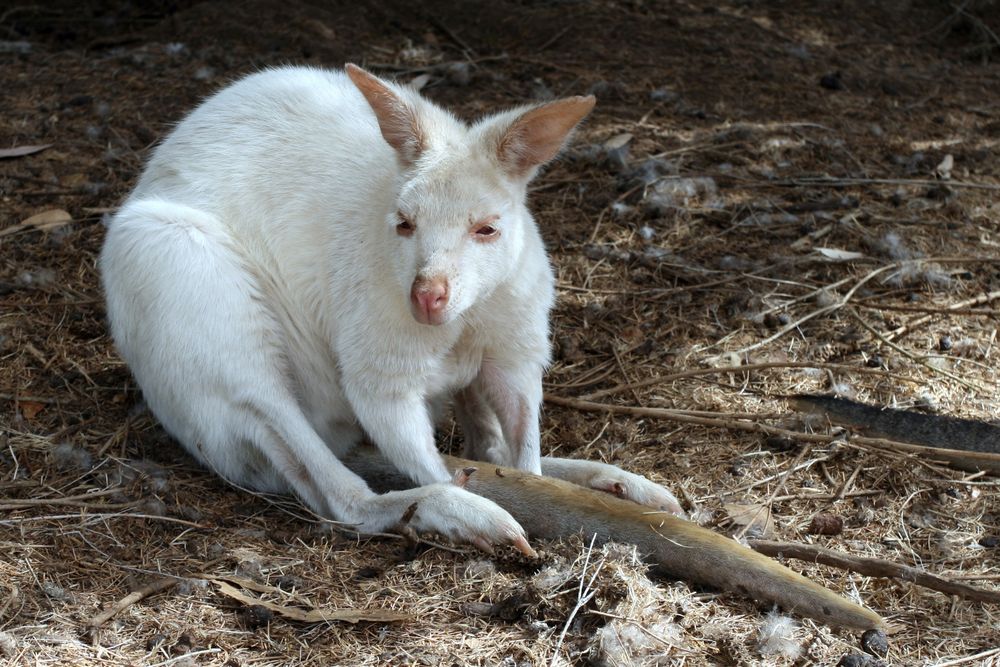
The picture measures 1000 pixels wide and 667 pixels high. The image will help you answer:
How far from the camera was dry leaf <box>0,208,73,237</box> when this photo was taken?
4945 millimetres

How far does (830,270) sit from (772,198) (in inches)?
25.2

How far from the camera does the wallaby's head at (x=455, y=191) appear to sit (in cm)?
300

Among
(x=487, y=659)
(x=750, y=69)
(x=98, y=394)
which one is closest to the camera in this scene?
(x=487, y=659)

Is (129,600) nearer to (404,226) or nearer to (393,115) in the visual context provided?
(404,226)

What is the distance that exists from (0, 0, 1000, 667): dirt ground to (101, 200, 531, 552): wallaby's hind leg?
13 cm

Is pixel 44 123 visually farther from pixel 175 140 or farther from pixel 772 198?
pixel 772 198

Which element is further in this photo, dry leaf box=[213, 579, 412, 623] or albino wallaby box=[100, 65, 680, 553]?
albino wallaby box=[100, 65, 680, 553]

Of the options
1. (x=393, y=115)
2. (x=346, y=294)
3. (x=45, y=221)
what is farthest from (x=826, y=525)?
(x=45, y=221)

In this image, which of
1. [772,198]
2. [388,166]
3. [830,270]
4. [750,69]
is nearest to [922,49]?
[750,69]

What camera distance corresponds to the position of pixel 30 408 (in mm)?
3936

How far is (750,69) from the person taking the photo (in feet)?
21.5

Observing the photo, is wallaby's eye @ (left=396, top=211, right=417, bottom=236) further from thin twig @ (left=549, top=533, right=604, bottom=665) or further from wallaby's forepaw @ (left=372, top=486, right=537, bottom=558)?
thin twig @ (left=549, top=533, right=604, bottom=665)

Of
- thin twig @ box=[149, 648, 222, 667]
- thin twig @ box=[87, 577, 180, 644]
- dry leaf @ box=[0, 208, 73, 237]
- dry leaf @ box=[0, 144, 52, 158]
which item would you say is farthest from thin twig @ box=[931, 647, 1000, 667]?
dry leaf @ box=[0, 144, 52, 158]

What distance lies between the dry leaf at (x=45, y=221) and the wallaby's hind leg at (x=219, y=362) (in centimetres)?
162
